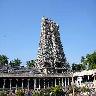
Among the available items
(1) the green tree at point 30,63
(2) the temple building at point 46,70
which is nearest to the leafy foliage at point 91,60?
(2) the temple building at point 46,70

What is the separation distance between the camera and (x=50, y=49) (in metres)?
93.4

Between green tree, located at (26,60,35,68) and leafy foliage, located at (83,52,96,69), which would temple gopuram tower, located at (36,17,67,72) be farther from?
green tree, located at (26,60,35,68)

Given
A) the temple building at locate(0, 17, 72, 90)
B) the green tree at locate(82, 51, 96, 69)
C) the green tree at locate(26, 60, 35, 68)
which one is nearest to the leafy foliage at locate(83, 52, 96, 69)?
the green tree at locate(82, 51, 96, 69)

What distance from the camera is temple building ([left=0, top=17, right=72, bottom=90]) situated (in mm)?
78875

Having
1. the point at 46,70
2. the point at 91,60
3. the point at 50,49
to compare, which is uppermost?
the point at 50,49

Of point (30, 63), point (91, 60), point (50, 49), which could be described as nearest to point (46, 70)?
point (50, 49)

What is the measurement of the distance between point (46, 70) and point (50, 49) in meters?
8.31

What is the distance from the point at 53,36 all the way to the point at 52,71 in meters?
11.5

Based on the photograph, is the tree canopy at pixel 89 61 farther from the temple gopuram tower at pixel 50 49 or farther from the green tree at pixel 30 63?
the green tree at pixel 30 63

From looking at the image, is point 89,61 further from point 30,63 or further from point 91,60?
point 30,63

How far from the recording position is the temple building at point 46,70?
7888 centimetres

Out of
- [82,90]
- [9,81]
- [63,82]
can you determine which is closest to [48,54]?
[63,82]

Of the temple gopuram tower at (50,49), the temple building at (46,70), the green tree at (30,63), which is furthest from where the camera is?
the green tree at (30,63)

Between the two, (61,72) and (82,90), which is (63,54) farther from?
(82,90)
